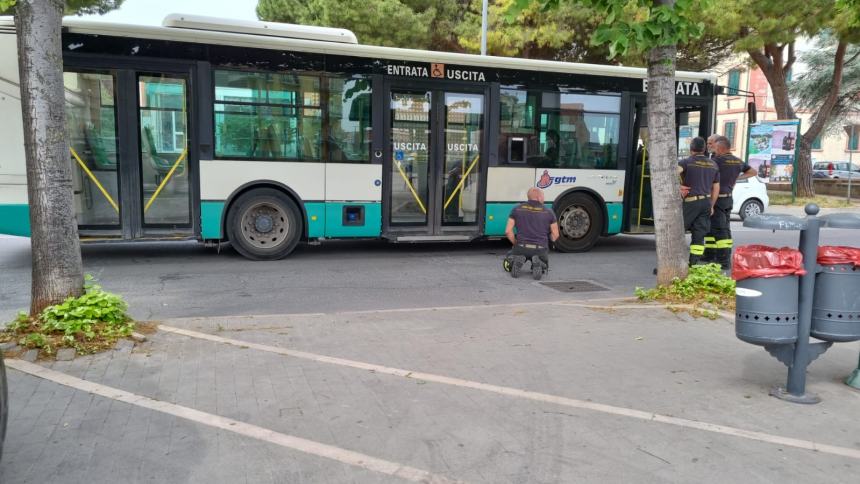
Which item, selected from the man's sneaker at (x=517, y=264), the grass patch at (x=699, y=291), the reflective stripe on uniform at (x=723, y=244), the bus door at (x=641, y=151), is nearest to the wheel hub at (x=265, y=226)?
the man's sneaker at (x=517, y=264)

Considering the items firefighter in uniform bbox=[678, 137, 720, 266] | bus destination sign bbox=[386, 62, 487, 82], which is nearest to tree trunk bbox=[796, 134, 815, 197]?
firefighter in uniform bbox=[678, 137, 720, 266]

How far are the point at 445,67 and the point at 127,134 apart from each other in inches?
189

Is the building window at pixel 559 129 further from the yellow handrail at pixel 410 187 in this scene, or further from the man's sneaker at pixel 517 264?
the man's sneaker at pixel 517 264

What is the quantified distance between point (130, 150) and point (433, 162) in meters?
4.48

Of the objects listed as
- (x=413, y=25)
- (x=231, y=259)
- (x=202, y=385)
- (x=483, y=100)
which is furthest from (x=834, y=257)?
(x=413, y=25)

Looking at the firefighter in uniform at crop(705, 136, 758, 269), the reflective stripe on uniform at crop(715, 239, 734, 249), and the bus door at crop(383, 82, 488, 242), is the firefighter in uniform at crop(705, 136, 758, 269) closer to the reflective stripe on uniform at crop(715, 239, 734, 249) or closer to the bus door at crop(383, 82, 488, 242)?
the reflective stripe on uniform at crop(715, 239, 734, 249)

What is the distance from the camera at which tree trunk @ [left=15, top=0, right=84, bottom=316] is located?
525 centimetres

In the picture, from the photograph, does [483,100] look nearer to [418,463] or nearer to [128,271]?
[128,271]

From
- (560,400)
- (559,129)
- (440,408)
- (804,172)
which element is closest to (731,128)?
(804,172)

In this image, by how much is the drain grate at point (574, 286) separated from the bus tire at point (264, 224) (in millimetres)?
3916

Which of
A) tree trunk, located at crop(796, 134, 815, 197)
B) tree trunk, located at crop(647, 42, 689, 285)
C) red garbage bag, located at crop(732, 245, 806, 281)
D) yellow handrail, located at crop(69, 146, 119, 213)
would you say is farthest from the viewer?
tree trunk, located at crop(796, 134, 815, 197)

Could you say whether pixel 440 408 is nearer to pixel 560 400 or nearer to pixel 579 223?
pixel 560 400

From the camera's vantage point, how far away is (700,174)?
9445mm

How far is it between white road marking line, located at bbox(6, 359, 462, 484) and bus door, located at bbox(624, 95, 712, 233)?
931 centimetres
